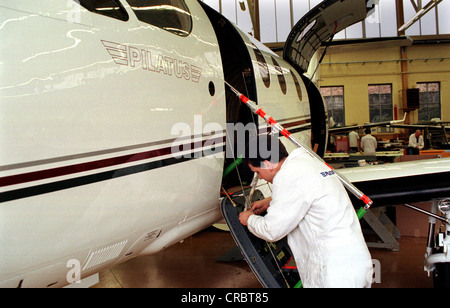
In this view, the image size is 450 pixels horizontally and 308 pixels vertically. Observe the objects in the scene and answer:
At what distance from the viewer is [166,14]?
3.03 meters

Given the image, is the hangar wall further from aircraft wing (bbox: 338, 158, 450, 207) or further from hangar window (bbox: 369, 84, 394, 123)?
aircraft wing (bbox: 338, 158, 450, 207)

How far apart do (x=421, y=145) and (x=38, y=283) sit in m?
17.0

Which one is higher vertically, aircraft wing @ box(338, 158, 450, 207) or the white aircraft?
the white aircraft

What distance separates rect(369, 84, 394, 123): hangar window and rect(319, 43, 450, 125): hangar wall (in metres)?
0.30

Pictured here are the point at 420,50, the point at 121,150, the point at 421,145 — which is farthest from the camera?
the point at 420,50

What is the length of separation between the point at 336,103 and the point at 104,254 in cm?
2590

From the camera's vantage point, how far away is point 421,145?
16.6m

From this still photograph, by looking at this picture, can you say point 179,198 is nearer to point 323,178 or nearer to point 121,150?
point 121,150

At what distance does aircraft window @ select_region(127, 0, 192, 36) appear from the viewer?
2.70m

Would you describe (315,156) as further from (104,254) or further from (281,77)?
(281,77)

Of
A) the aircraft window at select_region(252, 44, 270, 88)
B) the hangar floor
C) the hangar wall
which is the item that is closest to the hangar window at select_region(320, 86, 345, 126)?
the hangar wall

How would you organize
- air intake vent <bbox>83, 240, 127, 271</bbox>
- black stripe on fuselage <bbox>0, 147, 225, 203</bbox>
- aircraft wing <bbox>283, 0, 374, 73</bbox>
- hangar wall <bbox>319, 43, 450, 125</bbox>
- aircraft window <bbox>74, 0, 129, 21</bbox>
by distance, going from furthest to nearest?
1. hangar wall <bbox>319, 43, 450, 125</bbox>
2. aircraft wing <bbox>283, 0, 374, 73</bbox>
3. air intake vent <bbox>83, 240, 127, 271</bbox>
4. aircraft window <bbox>74, 0, 129, 21</bbox>
5. black stripe on fuselage <bbox>0, 147, 225, 203</bbox>

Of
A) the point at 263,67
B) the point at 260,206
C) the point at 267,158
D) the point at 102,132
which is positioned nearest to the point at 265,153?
→ the point at 267,158
